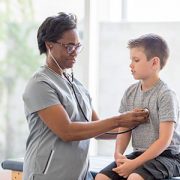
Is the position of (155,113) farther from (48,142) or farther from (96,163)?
(96,163)

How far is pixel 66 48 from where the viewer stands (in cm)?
189

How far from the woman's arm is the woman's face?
24 cm

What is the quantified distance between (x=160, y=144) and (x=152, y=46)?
0.45 metres

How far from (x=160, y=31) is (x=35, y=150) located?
1.33m

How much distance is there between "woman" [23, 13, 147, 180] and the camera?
1801 mm

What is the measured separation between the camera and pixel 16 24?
331cm

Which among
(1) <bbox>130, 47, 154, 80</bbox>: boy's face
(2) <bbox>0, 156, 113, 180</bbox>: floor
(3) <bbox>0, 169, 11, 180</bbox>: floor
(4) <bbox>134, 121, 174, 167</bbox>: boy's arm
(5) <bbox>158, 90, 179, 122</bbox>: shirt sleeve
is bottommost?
(3) <bbox>0, 169, 11, 180</bbox>: floor

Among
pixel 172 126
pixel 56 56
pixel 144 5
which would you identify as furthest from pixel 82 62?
pixel 172 126

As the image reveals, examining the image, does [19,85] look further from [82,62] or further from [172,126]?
[172,126]

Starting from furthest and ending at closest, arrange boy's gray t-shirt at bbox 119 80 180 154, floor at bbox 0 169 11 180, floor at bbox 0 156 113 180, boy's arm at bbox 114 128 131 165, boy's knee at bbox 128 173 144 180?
floor at bbox 0 169 11 180 → floor at bbox 0 156 113 180 → boy's arm at bbox 114 128 131 165 → boy's gray t-shirt at bbox 119 80 180 154 → boy's knee at bbox 128 173 144 180

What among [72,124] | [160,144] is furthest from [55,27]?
[160,144]

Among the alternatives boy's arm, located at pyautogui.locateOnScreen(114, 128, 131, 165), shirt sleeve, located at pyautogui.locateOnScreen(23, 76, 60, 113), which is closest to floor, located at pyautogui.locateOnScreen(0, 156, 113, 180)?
boy's arm, located at pyautogui.locateOnScreen(114, 128, 131, 165)

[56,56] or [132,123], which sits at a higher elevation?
[56,56]

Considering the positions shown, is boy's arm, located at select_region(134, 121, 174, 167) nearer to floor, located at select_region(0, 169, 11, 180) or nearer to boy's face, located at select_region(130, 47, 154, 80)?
boy's face, located at select_region(130, 47, 154, 80)
